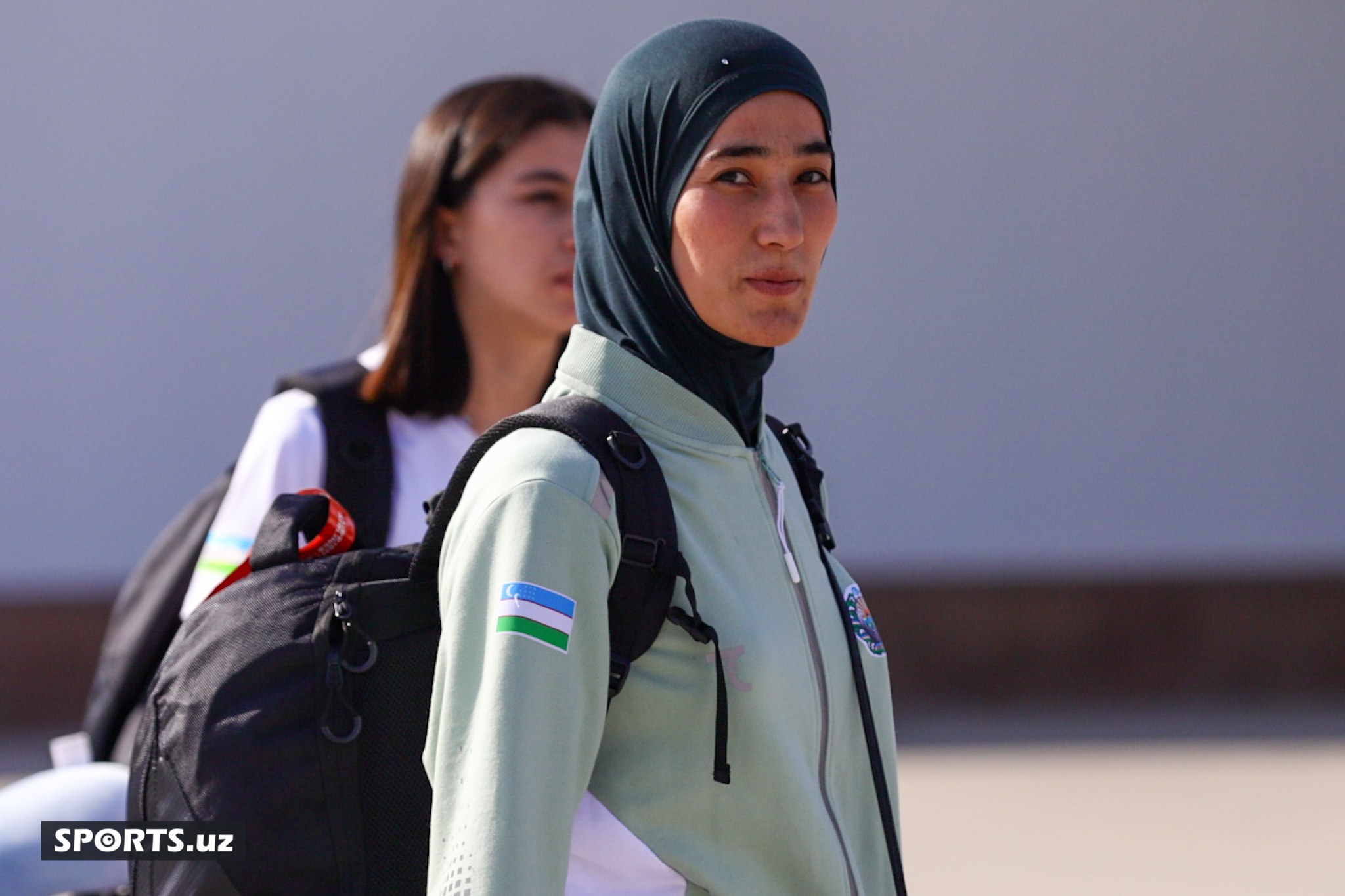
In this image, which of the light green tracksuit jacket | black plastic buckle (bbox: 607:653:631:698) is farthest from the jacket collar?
black plastic buckle (bbox: 607:653:631:698)

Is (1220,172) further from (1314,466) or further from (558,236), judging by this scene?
(558,236)

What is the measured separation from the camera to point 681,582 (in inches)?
54.4

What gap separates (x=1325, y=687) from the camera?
23.6 feet

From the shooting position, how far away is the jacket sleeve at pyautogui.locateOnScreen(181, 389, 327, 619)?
2.25 m

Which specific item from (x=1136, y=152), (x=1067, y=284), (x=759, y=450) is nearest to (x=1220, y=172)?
(x=1136, y=152)

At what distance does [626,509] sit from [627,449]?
0.06 meters

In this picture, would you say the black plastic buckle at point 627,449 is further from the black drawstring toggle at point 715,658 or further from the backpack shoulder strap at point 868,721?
the backpack shoulder strap at point 868,721

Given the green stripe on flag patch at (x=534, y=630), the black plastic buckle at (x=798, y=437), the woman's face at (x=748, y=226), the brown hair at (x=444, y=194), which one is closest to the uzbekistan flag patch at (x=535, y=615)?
the green stripe on flag patch at (x=534, y=630)

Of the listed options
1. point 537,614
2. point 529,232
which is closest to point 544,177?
point 529,232

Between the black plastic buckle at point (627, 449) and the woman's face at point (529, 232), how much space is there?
1116mm

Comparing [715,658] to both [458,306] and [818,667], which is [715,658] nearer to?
[818,667]

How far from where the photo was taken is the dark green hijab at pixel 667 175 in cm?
150

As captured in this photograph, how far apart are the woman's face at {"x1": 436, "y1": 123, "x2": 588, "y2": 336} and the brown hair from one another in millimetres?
26

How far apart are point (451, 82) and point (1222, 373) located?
3469 mm
